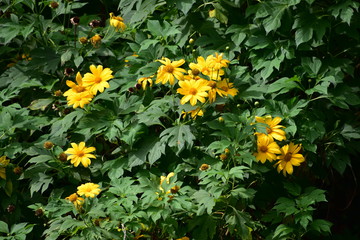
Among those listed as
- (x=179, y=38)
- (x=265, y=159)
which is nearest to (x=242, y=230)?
(x=265, y=159)

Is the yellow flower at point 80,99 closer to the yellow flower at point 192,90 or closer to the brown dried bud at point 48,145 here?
the brown dried bud at point 48,145

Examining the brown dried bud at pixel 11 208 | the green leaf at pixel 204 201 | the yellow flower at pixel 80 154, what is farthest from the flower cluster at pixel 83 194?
the brown dried bud at pixel 11 208

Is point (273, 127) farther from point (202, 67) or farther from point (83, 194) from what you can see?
point (83, 194)

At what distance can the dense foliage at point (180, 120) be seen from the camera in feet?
10.2

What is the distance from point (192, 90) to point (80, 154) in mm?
660

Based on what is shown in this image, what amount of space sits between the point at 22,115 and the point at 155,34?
82cm

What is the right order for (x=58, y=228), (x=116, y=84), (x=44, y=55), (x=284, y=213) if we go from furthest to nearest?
1. (x=44, y=55)
2. (x=116, y=84)
3. (x=284, y=213)
4. (x=58, y=228)

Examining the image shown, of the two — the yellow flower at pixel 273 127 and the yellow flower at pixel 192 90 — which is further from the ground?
the yellow flower at pixel 192 90

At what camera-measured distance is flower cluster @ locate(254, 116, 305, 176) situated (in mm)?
3197

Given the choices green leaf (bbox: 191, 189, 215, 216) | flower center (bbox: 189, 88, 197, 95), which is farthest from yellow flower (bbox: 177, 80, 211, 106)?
green leaf (bbox: 191, 189, 215, 216)

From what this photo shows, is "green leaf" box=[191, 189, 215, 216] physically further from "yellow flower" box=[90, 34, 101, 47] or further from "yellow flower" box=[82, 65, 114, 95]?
"yellow flower" box=[90, 34, 101, 47]

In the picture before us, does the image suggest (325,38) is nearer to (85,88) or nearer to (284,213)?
(284,213)

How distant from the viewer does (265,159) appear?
3193 mm

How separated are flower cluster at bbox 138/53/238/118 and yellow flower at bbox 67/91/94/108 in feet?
1.19
